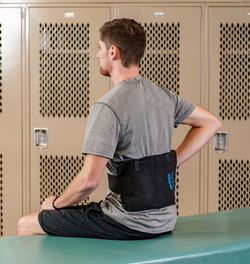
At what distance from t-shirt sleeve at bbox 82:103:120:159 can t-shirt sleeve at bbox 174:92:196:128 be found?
15.9 inches

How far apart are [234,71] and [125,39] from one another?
1.53 m

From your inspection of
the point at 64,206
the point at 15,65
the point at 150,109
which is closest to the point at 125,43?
the point at 150,109

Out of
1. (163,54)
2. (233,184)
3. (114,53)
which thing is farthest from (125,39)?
(233,184)

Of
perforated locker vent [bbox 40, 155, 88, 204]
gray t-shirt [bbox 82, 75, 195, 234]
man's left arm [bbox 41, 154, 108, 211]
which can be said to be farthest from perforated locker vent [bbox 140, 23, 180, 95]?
man's left arm [bbox 41, 154, 108, 211]

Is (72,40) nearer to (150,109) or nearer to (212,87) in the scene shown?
(212,87)

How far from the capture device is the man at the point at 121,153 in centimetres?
113

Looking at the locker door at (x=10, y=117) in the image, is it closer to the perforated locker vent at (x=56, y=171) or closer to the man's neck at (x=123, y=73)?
the perforated locker vent at (x=56, y=171)

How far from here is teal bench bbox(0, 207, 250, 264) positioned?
3.42ft

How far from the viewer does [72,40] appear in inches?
96.2

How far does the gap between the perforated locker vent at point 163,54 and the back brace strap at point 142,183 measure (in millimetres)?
1339

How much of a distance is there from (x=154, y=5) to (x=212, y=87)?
32.8 inches

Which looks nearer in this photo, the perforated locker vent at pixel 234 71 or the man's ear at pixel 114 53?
the man's ear at pixel 114 53

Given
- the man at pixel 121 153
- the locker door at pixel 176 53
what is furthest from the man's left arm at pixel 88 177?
the locker door at pixel 176 53

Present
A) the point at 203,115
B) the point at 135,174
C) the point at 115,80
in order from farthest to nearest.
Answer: the point at 203,115 < the point at 115,80 < the point at 135,174
